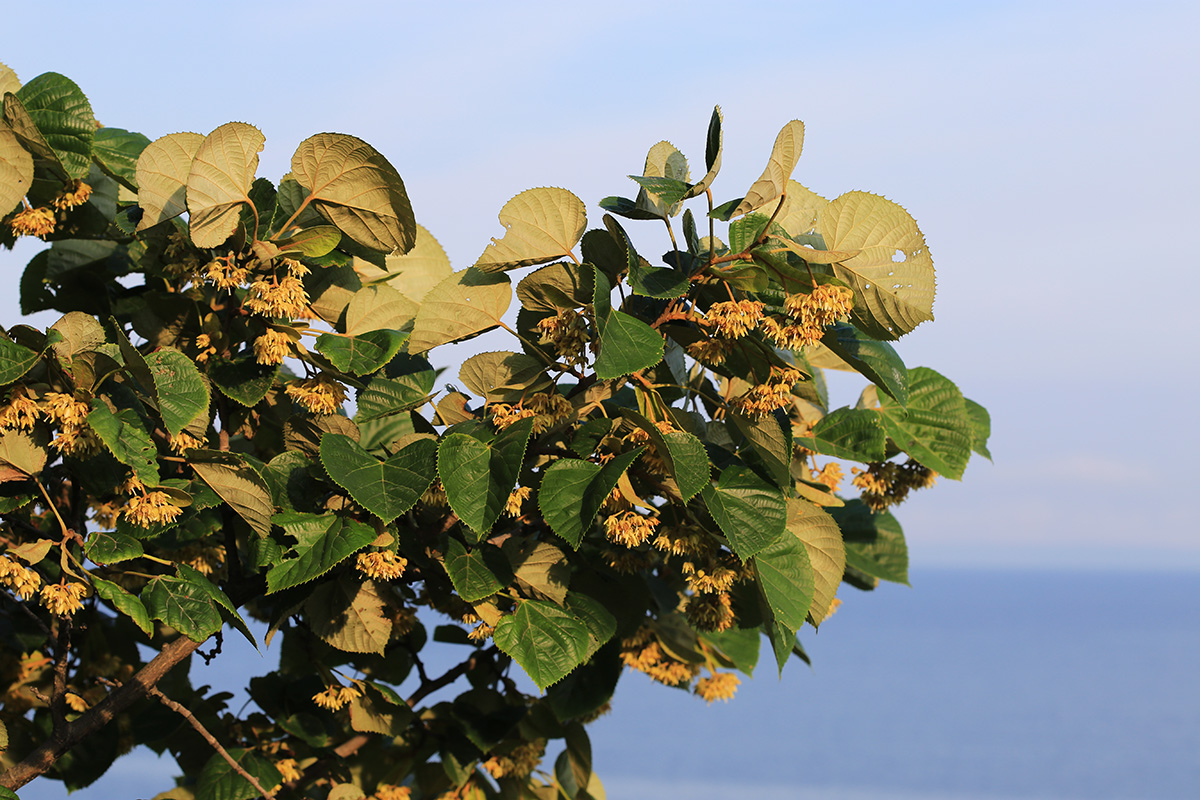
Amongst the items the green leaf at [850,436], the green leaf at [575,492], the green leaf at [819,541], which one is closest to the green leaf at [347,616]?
the green leaf at [575,492]

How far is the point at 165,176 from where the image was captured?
90.7 inches

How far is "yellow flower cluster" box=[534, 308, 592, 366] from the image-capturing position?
1942 millimetres

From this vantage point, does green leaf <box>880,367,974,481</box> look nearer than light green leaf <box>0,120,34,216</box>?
No

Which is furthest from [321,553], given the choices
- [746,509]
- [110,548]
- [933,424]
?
[933,424]

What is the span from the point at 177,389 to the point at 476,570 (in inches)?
30.6

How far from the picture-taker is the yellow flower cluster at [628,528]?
77.4 inches

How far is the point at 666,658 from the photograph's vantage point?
3430mm

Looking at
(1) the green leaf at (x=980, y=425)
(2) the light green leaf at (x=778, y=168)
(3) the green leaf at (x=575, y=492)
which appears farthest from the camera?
(1) the green leaf at (x=980, y=425)

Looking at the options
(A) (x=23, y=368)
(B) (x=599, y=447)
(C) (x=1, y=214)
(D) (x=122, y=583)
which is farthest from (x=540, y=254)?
(D) (x=122, y=583)

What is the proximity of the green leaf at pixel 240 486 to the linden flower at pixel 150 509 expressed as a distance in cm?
10

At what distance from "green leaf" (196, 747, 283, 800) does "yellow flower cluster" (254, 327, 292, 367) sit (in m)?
1.18

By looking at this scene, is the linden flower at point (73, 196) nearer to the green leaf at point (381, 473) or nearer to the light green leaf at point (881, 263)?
the green leaf at point (381, 473)

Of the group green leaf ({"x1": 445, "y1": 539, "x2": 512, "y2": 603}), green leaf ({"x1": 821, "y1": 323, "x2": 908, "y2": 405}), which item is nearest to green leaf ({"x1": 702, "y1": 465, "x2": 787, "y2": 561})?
green leaf ({"x1": 821, "y1": 323, "x2": 908, "y2": 405})

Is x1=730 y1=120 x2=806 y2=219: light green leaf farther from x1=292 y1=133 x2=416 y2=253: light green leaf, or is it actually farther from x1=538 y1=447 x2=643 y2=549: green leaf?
x1=292 y1=133 x2=416 y2=253: light green leaf
